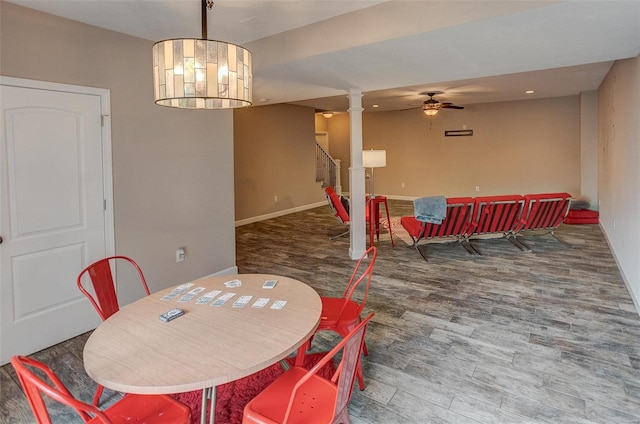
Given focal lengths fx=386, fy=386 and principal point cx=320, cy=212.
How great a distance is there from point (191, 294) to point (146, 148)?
1.89 meters

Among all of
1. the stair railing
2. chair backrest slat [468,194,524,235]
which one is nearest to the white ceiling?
chair backrest slat [468,194,524,235]

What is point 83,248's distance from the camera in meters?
3.19

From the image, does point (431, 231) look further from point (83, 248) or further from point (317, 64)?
point (83, 248)

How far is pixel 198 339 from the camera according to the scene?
66.7 inches

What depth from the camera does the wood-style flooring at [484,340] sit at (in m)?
2.20

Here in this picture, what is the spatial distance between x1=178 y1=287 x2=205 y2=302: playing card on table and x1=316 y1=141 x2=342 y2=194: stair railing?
8428 mm

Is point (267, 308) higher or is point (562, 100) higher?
point (562, 100)

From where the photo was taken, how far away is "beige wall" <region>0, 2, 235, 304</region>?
9.30ft

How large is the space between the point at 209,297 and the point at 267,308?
39cm

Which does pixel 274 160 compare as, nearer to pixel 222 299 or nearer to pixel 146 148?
pixel 146 148

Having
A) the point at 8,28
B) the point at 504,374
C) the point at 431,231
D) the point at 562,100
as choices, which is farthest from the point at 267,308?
the point at 562,100

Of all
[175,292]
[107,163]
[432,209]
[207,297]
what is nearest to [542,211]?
[432,209]

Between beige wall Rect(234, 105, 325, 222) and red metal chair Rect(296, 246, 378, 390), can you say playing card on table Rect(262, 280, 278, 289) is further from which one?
beige wall Rect(234, 105, 325, 222)

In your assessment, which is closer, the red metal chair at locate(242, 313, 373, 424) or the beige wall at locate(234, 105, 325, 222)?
the red metal chair at locate(242, 313, 373, 424)
